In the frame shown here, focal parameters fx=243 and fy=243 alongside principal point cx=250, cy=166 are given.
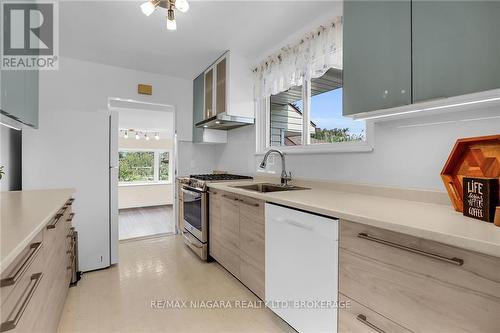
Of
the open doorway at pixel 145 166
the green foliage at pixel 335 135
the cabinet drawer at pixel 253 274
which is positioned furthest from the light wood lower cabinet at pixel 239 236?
the open doorway at pixel 145 166

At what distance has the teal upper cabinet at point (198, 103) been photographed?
3.51 metres

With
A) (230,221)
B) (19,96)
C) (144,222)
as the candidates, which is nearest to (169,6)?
(19,96)

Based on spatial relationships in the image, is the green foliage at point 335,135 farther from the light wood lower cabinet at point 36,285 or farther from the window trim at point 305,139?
the light wood lower cabinet at point 36,285

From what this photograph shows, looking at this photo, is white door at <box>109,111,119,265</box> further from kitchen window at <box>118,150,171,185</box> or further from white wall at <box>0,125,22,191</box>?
kitchen window at <box>118,150,171,185</box>

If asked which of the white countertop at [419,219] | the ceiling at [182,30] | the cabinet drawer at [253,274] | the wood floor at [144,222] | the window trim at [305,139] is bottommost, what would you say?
the wood floor at [144,222]

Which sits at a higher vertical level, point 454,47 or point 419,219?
point 454,47

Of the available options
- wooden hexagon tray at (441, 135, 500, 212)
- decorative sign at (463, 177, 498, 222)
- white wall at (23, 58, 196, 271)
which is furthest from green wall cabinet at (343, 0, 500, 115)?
white wall at (23, 58, 196, 271)

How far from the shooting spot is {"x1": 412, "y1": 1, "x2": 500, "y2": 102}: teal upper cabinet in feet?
3.18

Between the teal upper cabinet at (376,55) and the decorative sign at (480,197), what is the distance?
0.47m

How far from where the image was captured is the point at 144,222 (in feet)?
14.7

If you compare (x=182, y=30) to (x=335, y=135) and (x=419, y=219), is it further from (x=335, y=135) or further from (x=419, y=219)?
(x=419, y=219)

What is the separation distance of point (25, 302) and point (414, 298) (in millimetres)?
1425

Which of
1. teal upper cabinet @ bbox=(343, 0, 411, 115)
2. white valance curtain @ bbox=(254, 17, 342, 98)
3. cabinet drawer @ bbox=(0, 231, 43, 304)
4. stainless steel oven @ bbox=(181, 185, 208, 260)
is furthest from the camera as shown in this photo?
stainless steel oven @ bbox=(181, 185, 208, 260)

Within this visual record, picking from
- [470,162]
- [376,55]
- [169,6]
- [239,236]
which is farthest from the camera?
[239,236]
